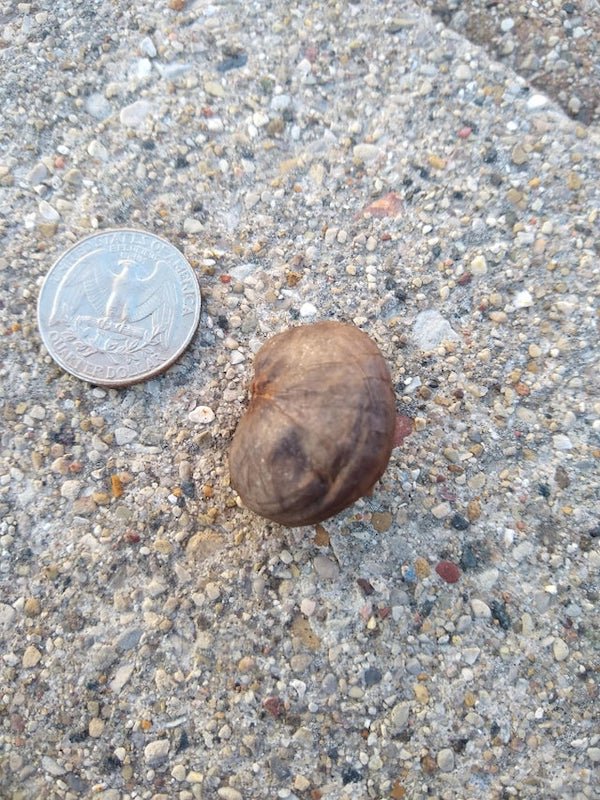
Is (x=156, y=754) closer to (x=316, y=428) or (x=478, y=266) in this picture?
(x=316, y=428)

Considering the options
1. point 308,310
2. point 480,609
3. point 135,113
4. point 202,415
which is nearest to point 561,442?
point 480,609

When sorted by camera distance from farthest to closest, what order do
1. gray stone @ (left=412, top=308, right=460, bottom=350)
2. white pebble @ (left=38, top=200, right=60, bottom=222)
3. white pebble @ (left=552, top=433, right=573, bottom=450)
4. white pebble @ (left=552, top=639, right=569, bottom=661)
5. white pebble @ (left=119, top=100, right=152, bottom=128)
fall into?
white pebble @ (left=119, top=100, right=152, bottom=128) → white pebble @ (left=38, top=200, right=60, bottom=222) → gray stone @ (left=412, top=308, right=460, bottom=350) → white pebble @ (left=552, top=433, right=573, bottom=450) → white pebble @ (left=552, top=639, right=569, bottom=661)

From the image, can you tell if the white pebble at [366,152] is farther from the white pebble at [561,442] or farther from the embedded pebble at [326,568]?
the embedded pebble at [326,568]

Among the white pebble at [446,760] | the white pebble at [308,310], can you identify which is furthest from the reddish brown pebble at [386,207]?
the white pebble at [446,760]

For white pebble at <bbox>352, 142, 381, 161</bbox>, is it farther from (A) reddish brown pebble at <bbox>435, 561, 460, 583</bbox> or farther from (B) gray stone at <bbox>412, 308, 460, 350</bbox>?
(A) reddish brown pebble at <bbox>435, 561, 460, 583</bbox>

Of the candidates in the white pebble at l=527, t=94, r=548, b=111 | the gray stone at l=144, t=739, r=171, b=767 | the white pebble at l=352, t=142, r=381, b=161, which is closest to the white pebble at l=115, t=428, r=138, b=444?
the gray stone at l=144, t=739, r=171, b=767

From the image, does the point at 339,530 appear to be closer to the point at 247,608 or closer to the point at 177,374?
the point at 247,608
